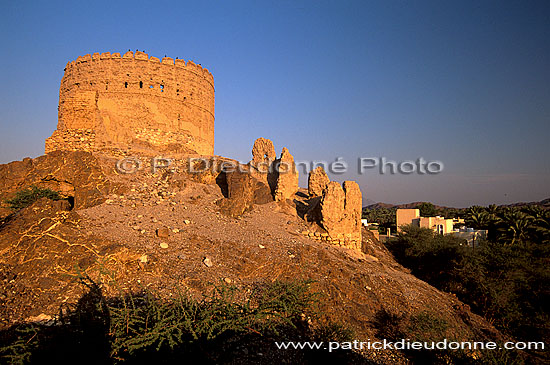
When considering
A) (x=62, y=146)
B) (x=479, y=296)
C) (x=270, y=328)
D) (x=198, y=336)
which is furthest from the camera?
(x=62, y=146)

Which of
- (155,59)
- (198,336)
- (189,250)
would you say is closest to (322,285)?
(189,250)

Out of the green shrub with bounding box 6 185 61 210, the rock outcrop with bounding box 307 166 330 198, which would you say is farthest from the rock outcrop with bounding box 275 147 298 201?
the green shrub with bounding box 6 185 61 210

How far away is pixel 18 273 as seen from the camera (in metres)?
6.07

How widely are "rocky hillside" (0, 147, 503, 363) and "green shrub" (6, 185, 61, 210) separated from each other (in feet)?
0.86

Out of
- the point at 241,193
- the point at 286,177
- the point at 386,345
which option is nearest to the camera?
the point at 386,345

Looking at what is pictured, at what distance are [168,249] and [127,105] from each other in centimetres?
1049

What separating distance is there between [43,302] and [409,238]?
17.1 m

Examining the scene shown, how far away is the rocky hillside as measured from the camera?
20.3 feet

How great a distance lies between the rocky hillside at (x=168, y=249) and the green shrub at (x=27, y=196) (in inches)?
10.3

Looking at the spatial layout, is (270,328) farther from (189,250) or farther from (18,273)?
(18,273)

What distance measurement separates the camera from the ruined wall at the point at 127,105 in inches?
560

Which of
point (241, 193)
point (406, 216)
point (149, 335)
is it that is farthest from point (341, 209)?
point (406, 216)

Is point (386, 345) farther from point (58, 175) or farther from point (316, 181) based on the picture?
point (58, 175)

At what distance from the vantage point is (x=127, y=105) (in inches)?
610
